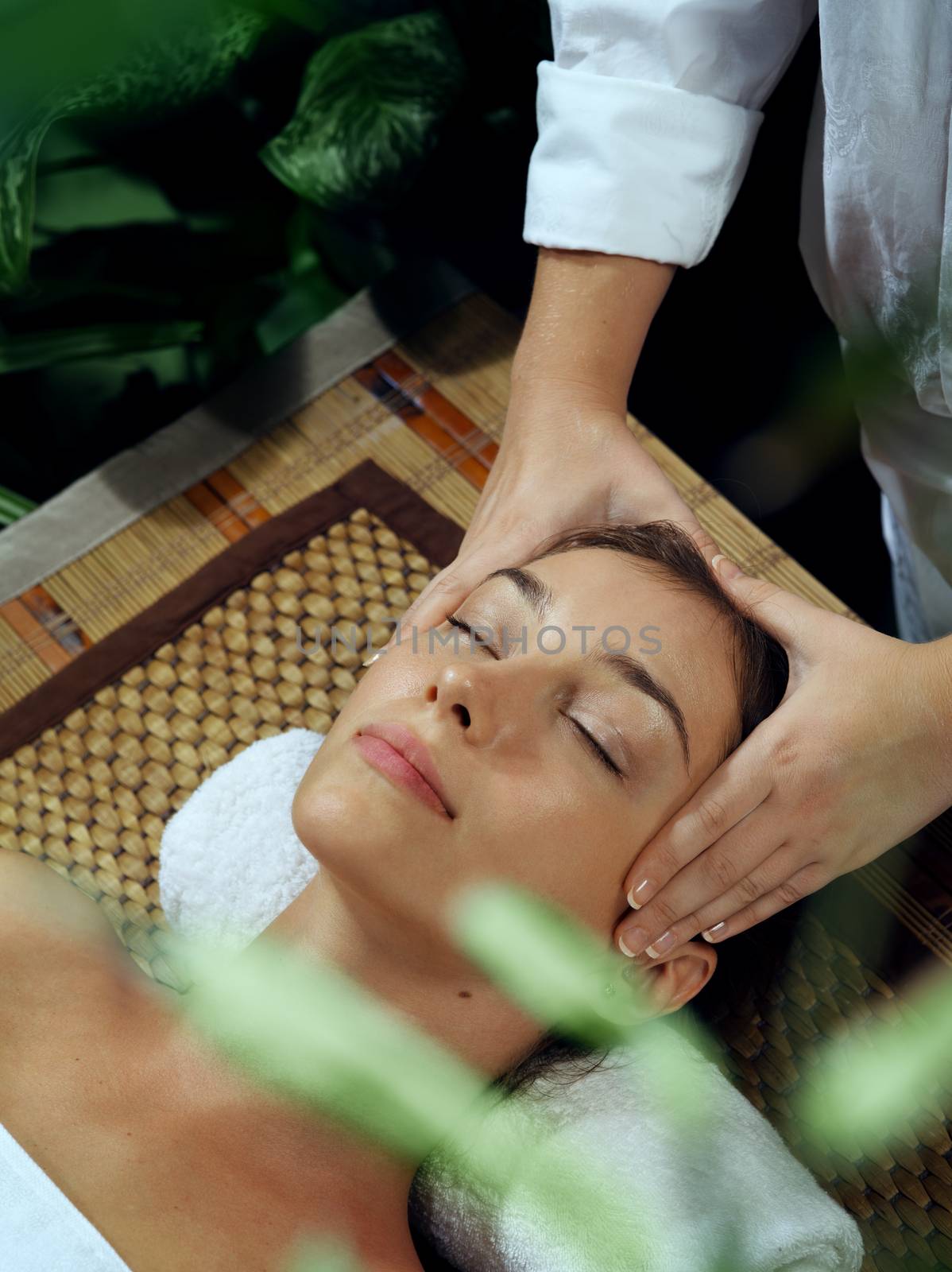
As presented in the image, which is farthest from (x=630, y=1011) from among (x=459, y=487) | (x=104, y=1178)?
(x=459, y=487)

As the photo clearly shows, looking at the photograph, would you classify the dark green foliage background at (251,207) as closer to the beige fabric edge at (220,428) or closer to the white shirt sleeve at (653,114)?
the beige fabric edge at (220,428)

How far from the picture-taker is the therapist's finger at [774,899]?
0.91 meters

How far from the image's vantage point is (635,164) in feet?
3.43

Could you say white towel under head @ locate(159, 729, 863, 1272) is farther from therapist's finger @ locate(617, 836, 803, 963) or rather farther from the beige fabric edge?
the beige fabric edge

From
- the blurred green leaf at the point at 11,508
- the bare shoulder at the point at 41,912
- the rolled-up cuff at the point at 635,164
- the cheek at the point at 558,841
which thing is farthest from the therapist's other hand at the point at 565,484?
the blurred green leaf at the point at 11,508

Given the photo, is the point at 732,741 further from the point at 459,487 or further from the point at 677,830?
the point at 459,487

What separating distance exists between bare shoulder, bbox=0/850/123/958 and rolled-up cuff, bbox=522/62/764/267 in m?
0.78

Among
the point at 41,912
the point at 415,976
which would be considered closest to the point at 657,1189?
the point at 415,976

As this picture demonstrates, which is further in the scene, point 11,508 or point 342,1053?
point 11,508

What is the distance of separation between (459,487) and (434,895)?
74 cm

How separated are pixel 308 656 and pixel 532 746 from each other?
53 cm

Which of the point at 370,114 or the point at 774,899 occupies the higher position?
the point at 370,114

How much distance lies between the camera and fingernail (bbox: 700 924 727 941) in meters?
0.91

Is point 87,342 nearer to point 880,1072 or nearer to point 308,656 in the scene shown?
point 308,656
